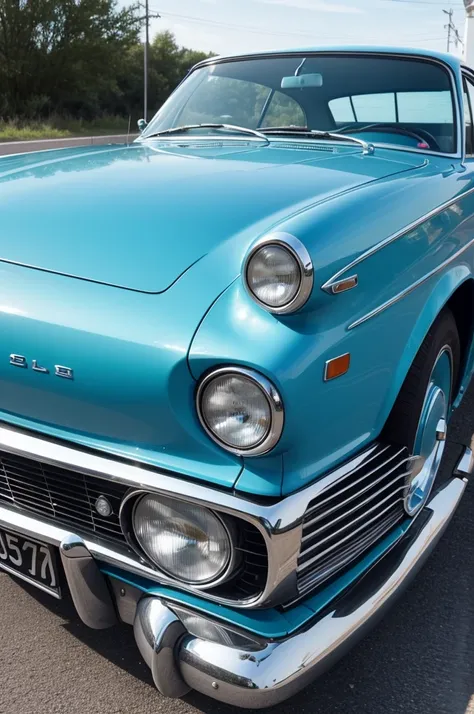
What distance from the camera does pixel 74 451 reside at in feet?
5.07

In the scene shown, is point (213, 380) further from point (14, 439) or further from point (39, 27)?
point (39, 27)

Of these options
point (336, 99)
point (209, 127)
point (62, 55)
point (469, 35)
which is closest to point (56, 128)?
point (62, 55)

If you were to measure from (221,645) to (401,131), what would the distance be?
214cm

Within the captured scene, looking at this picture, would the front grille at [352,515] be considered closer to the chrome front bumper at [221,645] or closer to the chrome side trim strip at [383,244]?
the chrome front bumper at [221,645]

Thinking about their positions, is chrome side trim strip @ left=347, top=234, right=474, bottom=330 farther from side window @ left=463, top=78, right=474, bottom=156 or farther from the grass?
the grass

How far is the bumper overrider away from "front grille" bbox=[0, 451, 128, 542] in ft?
0.12

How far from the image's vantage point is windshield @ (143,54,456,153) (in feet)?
9.19

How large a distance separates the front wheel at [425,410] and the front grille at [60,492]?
775 millimetres

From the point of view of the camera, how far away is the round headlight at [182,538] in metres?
1.44

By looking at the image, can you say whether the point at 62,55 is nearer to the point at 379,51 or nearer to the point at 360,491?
the point at 379,51

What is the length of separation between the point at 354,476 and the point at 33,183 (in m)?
1.30

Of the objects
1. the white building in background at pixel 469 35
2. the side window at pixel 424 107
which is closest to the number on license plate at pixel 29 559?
the side window at pixel 424 107

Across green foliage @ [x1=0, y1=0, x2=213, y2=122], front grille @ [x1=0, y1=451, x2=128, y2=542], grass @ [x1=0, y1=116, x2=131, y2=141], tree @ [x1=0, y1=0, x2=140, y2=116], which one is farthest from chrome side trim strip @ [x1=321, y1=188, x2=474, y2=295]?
tree @ [x1=0, y1=0, x2=140, y2=116]

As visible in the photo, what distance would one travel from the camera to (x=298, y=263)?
4.70ft
